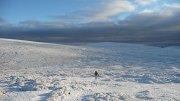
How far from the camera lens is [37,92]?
11773mm

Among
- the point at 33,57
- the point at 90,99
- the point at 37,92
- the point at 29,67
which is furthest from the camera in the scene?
the point at 33,57

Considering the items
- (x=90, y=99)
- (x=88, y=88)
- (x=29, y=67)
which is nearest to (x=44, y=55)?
(x=29, y=67)

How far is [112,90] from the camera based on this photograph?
Answer: 42.0ft

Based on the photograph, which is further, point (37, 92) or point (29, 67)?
point (29, 67)

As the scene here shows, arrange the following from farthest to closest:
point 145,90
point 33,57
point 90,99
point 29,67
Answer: point 33,57
point 29,67
point 145,90
point 90,99

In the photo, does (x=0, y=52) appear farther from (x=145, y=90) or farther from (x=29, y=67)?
(x=145, y=90)

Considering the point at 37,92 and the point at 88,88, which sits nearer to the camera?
the point at 37,92

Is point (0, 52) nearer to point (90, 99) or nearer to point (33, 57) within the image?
point (33, 57)

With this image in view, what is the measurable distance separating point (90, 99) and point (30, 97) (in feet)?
6.34

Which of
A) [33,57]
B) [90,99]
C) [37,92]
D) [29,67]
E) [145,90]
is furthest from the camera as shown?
[33,57]

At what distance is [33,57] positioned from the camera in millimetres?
26875

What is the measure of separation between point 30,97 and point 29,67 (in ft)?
38.4

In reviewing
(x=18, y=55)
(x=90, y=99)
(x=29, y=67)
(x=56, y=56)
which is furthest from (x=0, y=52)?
(x=90, y=99)

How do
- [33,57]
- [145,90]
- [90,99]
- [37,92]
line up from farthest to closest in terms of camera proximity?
[33,57], [145,90], [37,92], [90,99]
